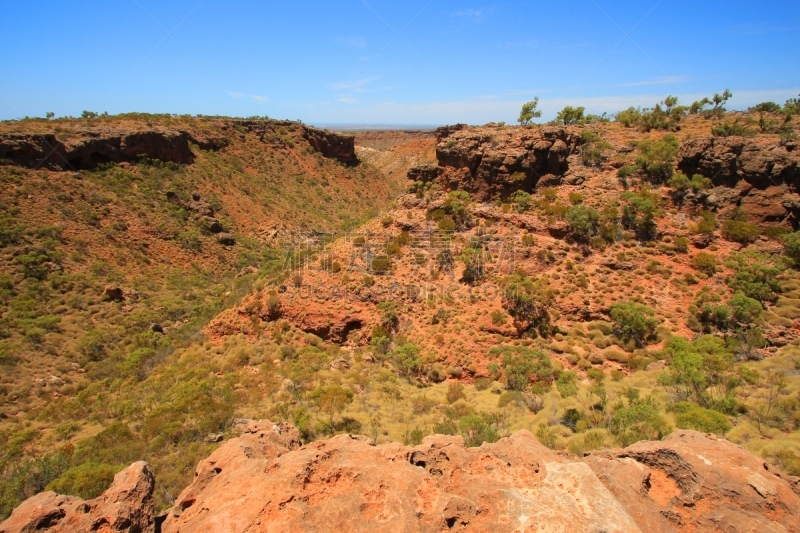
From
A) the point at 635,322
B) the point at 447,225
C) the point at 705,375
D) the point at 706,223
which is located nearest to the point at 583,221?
the point at 706,223

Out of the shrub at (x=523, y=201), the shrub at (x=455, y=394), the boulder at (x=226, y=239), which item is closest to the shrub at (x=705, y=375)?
the shrub at (x=455, y=394)

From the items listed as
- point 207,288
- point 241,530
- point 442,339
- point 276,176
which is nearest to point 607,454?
point 241,530

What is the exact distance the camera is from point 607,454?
25.7 ft

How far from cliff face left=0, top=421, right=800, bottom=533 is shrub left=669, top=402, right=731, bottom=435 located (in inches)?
152

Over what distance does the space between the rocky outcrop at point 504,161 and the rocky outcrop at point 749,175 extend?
24.9ft

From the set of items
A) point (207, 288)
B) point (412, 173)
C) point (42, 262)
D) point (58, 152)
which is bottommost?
point (207, 288)

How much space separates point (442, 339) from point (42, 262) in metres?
28.3

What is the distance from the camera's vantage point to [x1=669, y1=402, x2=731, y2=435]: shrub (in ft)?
34.6

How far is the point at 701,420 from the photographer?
1075 centimetres

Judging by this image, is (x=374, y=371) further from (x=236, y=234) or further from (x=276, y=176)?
(x=276, y=176)

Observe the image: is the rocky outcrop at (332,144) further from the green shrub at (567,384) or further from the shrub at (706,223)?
the green shrub at (567,384)

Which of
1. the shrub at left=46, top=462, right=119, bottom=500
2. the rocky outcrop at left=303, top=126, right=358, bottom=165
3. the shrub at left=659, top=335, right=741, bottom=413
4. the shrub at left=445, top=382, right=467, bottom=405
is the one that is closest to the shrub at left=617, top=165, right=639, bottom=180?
the shrub at left=659, top=335, right=741, bottom=413

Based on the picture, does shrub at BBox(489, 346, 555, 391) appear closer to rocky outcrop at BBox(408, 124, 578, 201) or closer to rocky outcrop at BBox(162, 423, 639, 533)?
rocky outcrop at BBox(162, 423, 639, 533)

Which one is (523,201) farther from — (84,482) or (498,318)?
(84,482)
